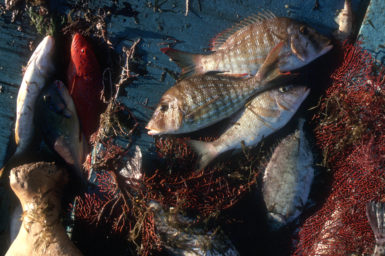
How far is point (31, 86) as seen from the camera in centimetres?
426

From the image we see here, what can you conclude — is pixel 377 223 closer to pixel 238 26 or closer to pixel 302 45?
pixel 302 45

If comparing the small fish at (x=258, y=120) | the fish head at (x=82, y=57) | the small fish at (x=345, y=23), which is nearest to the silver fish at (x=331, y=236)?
the small fish at (x=258, y=120)

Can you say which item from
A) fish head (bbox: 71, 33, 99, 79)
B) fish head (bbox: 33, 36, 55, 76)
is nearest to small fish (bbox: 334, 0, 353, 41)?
fish head (bbox: 71, 33, 99, 79)

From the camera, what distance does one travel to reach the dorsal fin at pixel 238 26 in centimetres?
389

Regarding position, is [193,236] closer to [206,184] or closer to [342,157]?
[206,184]

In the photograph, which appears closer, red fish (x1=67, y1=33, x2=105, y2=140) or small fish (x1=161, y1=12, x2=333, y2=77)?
small fish (x1=161, y1=12, x2=333, y2=77)

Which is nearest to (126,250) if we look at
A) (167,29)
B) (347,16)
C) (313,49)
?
(167,29)

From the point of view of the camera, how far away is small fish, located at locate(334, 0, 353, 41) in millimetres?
3850

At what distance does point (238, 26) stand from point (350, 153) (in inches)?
92.0

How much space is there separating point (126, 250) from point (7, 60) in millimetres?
3409

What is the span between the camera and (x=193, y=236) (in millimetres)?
3787

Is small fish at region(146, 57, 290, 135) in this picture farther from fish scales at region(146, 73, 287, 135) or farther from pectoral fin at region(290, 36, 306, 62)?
pectoral fin at region(290, 36, 306, 62)

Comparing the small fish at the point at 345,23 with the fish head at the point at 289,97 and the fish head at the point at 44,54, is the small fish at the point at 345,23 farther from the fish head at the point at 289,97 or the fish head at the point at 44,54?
the fish head at the point at 44,54

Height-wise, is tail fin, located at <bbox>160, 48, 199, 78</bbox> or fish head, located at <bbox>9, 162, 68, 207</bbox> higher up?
tail fin, located at <bbox>160, 48, 199, 78</bbox>
